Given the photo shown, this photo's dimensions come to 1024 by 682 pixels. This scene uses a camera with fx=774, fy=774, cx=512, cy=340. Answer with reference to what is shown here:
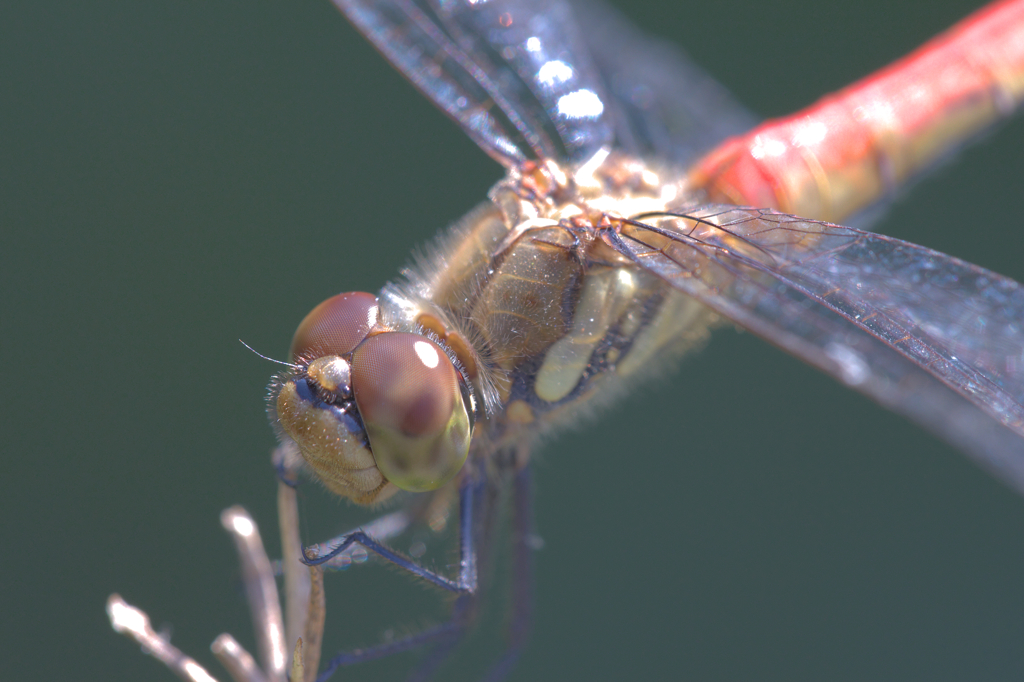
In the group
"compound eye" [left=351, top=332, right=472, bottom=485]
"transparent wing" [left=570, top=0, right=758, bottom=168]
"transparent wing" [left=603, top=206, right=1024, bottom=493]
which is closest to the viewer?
"compound eye" [left=351, top=332, right=472, bottom=485]

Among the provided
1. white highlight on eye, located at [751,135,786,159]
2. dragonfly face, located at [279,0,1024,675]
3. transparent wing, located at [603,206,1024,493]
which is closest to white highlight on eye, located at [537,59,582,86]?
dragonfly face, located at [279,0,1024,675]

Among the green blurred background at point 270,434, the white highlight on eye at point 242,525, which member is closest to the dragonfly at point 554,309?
the white highlight on eye at point 242,525

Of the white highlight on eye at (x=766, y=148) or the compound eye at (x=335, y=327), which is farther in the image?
the white highlight on eye at (x=766, y=148)

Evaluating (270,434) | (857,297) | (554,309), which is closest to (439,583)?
(554,309)

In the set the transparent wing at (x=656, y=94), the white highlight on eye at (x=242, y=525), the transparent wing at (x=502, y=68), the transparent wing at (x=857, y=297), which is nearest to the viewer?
the transparent wing at (x=857, y=297)

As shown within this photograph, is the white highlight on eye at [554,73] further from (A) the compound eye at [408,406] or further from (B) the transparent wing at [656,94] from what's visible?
(A) the compound eye at [408,406]

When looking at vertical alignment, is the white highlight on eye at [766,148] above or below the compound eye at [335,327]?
above

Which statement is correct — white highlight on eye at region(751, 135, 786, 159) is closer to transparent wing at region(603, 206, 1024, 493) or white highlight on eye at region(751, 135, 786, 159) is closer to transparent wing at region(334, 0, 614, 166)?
transparent wing at region(334, 0, 614, 166)

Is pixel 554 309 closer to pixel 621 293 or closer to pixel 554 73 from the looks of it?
pixel 621 293

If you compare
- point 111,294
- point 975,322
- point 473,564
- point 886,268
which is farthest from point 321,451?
point 111,294
